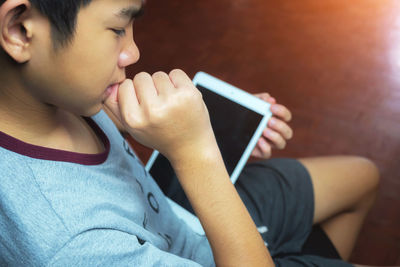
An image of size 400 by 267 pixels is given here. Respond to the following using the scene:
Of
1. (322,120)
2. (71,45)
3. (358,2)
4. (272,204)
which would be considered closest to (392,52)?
(358,2)

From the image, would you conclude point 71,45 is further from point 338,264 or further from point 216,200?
point 338,264

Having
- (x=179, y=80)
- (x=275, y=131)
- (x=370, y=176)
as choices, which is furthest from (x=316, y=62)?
(x=179, y=80)

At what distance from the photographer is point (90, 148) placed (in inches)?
26.7

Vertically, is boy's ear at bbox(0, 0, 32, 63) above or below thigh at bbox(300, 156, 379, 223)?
above

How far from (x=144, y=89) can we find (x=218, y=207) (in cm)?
21

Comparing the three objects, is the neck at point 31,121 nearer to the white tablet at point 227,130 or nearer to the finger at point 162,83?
the finger at point 162,83

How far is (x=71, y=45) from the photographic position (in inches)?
19.5

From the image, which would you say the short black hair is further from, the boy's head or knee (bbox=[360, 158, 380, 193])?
knee (bbox=[360, 158, 380, 193])

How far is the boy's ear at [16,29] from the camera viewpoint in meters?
0.45

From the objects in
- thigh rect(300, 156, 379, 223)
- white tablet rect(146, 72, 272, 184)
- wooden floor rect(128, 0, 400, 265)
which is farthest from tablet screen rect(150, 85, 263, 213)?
wooden floor rect(128, 0, 400, 265)

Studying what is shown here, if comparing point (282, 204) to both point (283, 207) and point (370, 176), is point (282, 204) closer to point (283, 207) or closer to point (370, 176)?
point (283, 207)

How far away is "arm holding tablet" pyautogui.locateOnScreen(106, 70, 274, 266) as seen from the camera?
0.56 meters

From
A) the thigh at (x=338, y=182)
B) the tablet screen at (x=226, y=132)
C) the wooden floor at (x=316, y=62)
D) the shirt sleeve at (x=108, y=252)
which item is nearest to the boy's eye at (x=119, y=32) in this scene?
the shirt sleeve at (x=108, y=252)

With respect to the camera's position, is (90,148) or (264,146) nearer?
(90,148)
